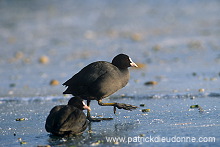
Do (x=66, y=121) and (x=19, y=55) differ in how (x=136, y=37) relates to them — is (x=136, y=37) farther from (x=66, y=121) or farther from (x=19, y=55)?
(x=66, y=121)

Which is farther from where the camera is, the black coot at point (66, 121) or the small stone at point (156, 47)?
the small stone at point (156, 47)

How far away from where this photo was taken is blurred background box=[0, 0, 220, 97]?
989 cm

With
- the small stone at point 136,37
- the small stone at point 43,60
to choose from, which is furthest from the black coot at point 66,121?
the small stone at point 136,37

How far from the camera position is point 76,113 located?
5465 mm

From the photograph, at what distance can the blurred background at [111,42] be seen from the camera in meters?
9.89

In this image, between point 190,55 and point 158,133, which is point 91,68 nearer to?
point 158,133

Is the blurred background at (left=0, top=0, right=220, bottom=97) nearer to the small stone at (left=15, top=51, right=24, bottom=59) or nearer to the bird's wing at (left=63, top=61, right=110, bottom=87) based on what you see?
the small stone at (left=15, top=51, right=24, bottom=59)

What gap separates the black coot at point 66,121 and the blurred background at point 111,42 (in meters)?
3.02

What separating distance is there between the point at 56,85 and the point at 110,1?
19180mm

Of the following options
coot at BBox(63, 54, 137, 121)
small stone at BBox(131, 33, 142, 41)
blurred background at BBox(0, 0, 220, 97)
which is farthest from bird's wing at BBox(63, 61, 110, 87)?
small stone at BBox(131, 33, 142, 41)

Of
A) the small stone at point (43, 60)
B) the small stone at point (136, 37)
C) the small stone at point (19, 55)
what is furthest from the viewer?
the small stone at point (136, 37)

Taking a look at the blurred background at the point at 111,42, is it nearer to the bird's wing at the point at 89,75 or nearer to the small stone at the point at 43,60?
the small stone at the point at 43,60

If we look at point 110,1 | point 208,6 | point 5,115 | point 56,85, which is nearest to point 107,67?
point 5,115

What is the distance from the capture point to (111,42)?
1594 cm
